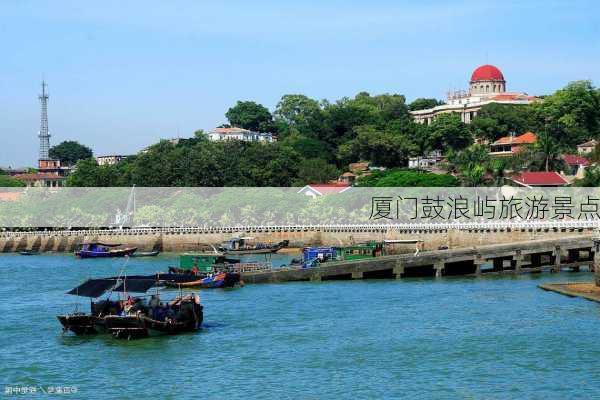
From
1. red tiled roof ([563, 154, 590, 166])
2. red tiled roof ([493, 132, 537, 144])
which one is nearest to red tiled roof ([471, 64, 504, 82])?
red tiled roof ([493, 132, 537, 144])

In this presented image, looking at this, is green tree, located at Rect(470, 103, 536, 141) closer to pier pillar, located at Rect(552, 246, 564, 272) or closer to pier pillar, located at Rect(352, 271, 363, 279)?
pier pillar, located at Rect(552, 246, 564, 272)

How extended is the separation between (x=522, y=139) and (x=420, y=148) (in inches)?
597

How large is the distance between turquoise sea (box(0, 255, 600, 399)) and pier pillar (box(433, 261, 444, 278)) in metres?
6.07

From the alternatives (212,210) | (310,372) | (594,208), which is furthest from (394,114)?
(310,372)

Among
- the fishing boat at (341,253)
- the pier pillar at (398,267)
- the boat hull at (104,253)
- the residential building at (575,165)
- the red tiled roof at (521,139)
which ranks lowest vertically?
the pier pillar at (398,267)

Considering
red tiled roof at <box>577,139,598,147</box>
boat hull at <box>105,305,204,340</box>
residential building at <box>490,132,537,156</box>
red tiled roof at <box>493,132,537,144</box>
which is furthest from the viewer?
red tiled roof at <box>493,132,537,144</box>

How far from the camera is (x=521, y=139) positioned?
148m

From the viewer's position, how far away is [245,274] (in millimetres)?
69125

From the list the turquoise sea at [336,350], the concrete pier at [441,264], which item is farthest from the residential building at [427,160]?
the turquoise sea at [336,350]

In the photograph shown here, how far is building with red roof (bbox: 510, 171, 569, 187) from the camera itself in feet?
373

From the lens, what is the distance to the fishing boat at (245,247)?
97625mm

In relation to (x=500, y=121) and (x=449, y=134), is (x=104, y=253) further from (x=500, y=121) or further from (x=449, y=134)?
(x=500, y=121)

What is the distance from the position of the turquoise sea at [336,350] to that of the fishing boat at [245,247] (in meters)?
33.1

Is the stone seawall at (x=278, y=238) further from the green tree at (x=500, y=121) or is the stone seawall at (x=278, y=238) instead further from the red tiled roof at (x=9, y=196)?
the green tree at (x=500, y=121)
